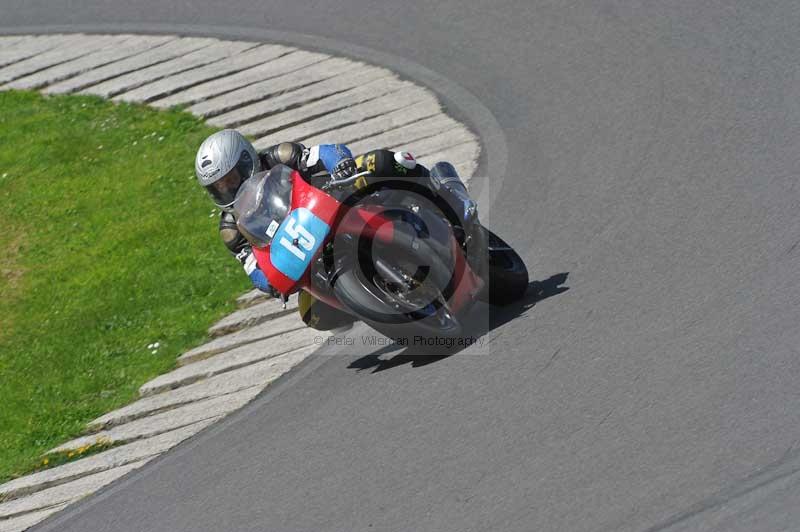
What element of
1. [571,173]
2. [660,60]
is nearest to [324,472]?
[571,173]

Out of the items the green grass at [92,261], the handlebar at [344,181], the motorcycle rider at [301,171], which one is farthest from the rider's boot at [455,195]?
the green grass at [92,261]

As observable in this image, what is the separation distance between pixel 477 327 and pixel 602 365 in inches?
49.2

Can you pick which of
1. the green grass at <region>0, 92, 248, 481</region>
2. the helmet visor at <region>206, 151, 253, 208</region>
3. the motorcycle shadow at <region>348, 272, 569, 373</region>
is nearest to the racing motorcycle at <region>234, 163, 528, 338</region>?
the motorcycle shadow at <region>348, 272, 569, 373</region>

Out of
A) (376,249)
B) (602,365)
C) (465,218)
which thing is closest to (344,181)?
(376,249)

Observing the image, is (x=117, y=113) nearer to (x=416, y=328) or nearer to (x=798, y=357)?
(x=416, y=328)

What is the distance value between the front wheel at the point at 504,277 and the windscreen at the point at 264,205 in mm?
1379

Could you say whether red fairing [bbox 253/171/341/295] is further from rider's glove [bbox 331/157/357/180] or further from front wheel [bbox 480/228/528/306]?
front wheel [bbox 480/228/528/306]

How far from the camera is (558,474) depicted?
219 inches

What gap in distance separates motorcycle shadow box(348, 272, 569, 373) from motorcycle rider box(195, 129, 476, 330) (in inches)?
14.6

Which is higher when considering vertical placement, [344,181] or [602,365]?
[344,181]

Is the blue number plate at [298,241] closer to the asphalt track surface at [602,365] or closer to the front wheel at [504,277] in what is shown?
the asphalt track surface at [602,365]

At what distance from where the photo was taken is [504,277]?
24.2 ft

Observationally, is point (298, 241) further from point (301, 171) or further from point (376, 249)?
point (301, 171)

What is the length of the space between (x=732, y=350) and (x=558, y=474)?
4.01 feet
